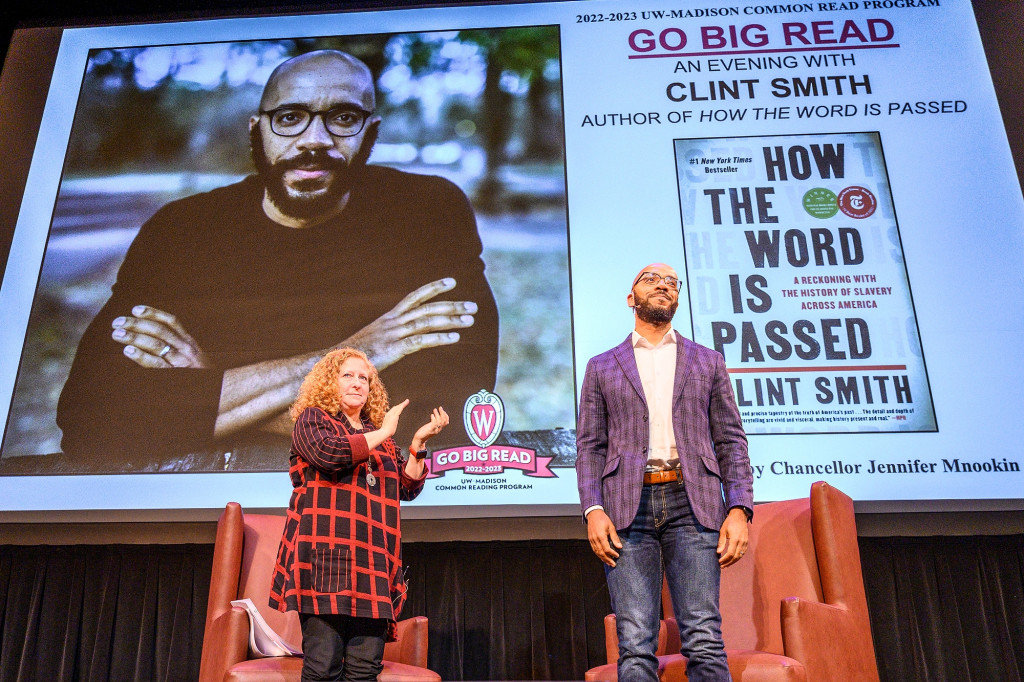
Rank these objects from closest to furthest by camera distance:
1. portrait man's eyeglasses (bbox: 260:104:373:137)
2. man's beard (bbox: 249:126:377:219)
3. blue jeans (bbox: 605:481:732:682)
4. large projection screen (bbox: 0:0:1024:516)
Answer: blue jeans (bbox: 605:481:732:682)
large projection screen (bbox: 0:0:1024:516)
man's beard (bbox: 249:126:377:219)
portrait man's eyeglasses (bbox: 260:104:373:137)

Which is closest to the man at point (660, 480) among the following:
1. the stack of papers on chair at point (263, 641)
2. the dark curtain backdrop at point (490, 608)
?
the stack of papers on chair at point (263, 641)

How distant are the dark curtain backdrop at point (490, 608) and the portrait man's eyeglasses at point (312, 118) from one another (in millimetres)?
1880

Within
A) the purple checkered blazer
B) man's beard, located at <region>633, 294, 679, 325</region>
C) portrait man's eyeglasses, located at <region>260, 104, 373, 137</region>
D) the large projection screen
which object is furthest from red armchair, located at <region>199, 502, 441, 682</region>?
portrait man's eyeglasses, located at <region>260, 104, 373, 137</region>

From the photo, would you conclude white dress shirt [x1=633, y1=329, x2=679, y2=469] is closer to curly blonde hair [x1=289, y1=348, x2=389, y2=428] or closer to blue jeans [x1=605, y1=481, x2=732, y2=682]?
blue jeans [x1=605, y1=481, x2=732, y2=682]

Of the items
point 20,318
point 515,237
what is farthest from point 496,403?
point 20,318

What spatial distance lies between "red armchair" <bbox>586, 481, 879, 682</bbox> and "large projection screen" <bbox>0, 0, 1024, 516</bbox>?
19.5 inches

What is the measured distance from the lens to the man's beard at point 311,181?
3.53 metres

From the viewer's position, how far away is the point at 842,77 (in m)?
3.62

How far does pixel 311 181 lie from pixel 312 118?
0.33 meters

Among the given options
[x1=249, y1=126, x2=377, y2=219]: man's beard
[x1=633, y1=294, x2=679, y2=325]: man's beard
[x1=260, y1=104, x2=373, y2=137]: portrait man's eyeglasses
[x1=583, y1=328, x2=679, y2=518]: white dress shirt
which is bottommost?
[x1=583, y1=328, x2=679, y2=518]: white dress shirt

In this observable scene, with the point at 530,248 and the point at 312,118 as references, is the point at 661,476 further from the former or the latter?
the point at 312,118

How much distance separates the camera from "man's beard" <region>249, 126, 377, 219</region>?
3.53 m

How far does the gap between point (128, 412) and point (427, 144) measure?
5.59 feet

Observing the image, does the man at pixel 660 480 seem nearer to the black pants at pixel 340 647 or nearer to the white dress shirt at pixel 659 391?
the white dress shirt at pixel 659 391
